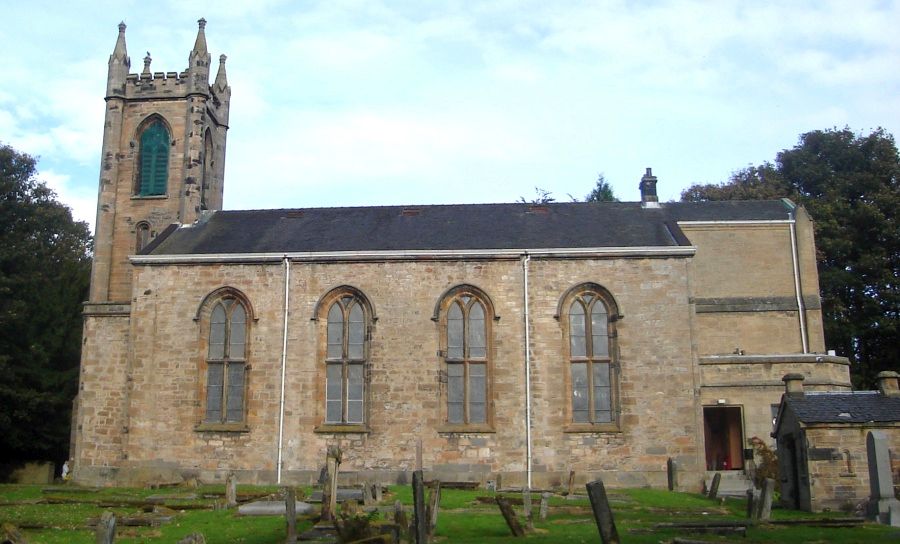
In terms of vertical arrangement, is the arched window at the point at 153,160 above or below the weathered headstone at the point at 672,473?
above

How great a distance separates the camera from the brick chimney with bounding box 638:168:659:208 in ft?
115

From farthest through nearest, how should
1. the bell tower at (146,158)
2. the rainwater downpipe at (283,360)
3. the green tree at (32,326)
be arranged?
1. the green tree at (32,326)
2. the bell tower at (146,158)
3. the rainwater downpipe at (283,360)

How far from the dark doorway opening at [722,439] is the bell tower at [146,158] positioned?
22.0 m

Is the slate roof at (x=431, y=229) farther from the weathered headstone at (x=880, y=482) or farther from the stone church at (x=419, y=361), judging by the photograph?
the weathered headstone at (x=880, y=482)

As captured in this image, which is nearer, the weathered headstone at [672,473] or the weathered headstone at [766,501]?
the weathered headstone at [766,501]

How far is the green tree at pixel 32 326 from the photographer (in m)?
39.3

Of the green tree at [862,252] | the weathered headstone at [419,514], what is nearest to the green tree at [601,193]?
the green tree at [862,252]

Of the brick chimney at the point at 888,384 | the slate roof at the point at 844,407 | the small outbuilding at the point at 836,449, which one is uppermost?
the brick chimney at the point at 888,384

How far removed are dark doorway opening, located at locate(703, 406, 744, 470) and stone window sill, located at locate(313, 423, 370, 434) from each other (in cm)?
1352

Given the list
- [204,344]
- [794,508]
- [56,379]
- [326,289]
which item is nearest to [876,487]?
[794,508]

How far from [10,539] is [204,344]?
20.4 metres

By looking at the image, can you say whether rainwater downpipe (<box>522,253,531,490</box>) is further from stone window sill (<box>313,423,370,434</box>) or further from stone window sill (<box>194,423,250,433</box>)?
stone window sill (<box>194,423,250,433</box>)

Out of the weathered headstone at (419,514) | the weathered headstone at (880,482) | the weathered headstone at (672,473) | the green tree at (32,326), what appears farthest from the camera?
the green tree at (32,326)

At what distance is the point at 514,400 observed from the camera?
29078 mm
